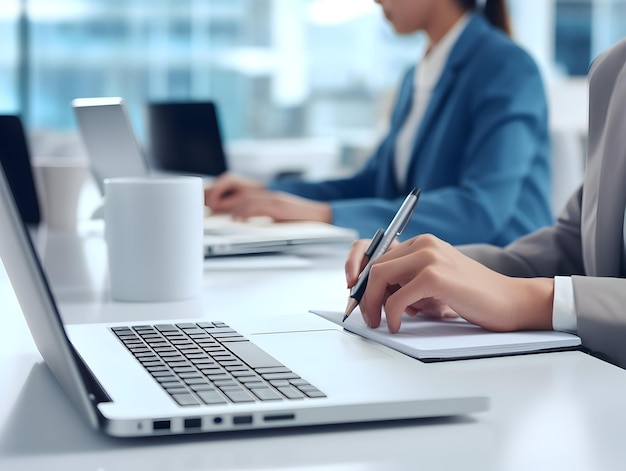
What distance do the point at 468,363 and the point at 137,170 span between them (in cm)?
94

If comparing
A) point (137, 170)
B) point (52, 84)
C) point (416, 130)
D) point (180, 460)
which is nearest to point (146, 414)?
point (180, 460)

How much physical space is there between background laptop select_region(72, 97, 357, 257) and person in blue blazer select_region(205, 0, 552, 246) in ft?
0.34

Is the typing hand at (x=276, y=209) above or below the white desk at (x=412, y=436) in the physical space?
below

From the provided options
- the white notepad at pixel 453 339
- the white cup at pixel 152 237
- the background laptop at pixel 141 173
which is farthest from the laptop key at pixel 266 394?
the background laptop at pixel 141 173

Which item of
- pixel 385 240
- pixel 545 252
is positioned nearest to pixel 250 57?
pixel 545 252

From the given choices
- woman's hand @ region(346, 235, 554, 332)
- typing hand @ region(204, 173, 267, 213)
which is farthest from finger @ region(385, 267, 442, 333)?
typing hand @ region(204, 173, 267, 213)

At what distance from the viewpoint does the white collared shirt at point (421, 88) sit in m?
2.09

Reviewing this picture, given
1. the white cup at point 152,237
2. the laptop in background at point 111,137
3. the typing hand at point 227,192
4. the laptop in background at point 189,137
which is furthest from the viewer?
the laptop in background at point 189,137

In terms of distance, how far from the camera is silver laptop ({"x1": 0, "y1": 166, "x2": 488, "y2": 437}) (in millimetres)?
520

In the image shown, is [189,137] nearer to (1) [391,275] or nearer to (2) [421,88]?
(2) [421,88]

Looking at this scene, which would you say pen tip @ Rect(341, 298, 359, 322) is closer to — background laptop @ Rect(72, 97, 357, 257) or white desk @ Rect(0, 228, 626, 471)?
white desk @ Rect(0, 228, 626, 471)

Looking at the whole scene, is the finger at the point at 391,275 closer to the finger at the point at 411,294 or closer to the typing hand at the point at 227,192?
the finger at the point at 411,294

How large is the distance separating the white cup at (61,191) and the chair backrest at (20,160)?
0.33ft

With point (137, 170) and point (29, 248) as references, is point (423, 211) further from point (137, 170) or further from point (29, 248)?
point (29, 248)
